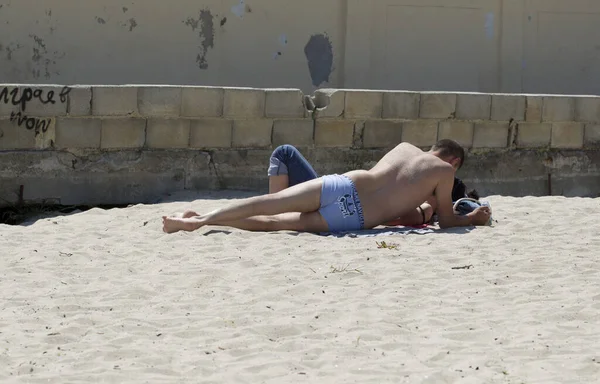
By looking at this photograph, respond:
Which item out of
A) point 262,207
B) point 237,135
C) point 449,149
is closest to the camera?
point 262,207

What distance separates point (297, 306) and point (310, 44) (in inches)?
280

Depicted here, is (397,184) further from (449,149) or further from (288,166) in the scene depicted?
(288,166)

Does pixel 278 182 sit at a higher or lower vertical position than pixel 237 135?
lower

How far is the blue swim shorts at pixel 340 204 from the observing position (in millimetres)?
6133

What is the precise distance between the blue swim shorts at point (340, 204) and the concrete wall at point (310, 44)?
499cm

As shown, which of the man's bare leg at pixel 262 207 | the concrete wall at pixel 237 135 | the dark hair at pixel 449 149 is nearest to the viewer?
the man's bare leg at pixel 262 207

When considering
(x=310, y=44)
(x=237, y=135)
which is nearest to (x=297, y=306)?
(x=237, y=135)

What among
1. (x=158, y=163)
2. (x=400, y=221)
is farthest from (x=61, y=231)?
(x=400, y=221)

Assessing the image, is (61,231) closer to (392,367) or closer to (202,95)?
(202,95)

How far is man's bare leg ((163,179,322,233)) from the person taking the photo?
6062mm

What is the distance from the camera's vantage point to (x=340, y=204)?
618 cm

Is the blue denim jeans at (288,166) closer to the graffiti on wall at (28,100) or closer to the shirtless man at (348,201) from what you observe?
the shirtless man at (348,201)

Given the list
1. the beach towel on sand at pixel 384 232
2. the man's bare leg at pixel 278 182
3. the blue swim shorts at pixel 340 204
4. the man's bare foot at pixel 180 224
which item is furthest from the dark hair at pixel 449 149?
the man's bare foot at pixel 180 224

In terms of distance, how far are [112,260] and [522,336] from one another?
2.43 meters
